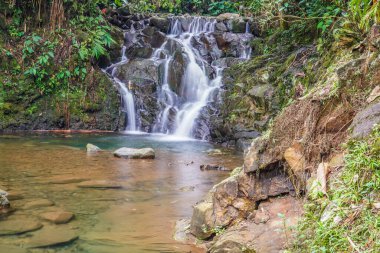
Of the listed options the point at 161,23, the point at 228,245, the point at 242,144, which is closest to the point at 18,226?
the point at 228,245

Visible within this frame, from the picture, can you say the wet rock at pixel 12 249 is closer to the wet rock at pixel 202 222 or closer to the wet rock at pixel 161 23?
the wet rock at pixel 202 222

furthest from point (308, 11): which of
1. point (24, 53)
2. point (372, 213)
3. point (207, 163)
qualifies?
point (24, 53)

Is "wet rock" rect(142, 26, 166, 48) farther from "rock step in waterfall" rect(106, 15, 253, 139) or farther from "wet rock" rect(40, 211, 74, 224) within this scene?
"wet rock" rect(40, 211, 74, 224)

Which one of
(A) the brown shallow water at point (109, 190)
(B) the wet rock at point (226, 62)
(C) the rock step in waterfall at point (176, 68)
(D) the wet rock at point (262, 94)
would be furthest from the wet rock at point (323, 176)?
(B) the wet rock at point (226, 62)

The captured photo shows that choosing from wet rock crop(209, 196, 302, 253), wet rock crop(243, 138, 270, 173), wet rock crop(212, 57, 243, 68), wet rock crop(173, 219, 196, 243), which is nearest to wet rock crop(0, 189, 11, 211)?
wet rock crop(173, 219, 196, 243)

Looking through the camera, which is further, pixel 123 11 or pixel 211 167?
pixel 123 11

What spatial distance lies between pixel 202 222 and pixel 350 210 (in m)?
1.89

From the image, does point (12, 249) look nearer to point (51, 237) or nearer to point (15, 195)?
point (51, 237)

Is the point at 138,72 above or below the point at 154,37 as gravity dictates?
below

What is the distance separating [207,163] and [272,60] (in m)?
4.17

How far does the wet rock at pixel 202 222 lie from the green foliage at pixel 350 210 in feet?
4.27

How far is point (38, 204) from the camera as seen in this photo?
5.27 meters

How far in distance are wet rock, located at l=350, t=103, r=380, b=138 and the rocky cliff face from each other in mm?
10

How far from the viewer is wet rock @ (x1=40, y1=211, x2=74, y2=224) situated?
470cm
